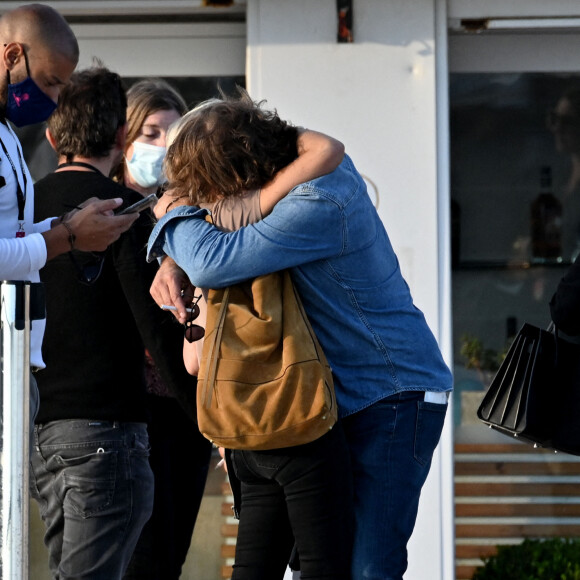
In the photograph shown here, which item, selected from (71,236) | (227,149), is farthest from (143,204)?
(227,149)

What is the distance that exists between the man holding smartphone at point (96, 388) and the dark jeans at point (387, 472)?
81 cm

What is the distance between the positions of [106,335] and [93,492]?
18.0 inches

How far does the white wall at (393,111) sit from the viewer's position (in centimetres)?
458

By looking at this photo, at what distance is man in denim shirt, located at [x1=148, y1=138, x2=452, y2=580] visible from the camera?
2441 mm

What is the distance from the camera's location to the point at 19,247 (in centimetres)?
273

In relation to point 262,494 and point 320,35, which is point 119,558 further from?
point 320,35

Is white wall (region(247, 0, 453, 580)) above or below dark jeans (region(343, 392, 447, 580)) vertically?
above

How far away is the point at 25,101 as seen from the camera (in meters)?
3.01

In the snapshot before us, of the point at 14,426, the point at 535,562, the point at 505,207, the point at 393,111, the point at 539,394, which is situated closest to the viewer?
the point at 14,426

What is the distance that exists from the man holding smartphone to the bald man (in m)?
0.13

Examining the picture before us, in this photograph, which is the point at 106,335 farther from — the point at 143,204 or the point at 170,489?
the point at 170,489

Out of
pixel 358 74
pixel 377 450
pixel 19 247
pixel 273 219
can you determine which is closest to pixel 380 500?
pixel 377 450

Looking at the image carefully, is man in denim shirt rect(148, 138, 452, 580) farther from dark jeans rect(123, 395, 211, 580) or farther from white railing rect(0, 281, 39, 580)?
dark jeans rect(123, 395, 211, 580)

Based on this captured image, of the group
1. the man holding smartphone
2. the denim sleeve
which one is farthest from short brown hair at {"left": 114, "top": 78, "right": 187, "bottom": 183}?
the denim sleeve
